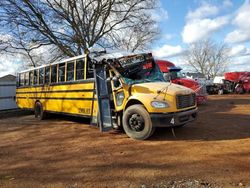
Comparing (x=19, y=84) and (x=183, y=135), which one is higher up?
(x=19, y=84)

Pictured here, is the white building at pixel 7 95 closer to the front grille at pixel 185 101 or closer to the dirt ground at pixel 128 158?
the dirt ground at pixel 128 158

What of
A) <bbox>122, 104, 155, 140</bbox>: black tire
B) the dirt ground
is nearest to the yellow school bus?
<bbox>122, 104, 155, 140</bbox>: black tire

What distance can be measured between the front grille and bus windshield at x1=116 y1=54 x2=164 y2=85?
1262 millimetres

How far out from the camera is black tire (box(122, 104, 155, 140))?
25.1 ft

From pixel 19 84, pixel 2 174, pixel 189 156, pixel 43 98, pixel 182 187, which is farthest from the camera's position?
pixel 19 84

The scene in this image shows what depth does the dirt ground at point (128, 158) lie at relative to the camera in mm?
5012

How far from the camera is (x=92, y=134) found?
29.8ft

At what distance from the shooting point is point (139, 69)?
9.13 m

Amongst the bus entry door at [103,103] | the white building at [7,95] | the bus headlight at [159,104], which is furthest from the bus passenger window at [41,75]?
the bus headlight at [159,104]

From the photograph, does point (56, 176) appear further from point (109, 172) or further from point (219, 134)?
point (219, 134)

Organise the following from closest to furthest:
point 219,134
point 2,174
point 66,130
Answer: point 2,174 < point 219,134 < point 66,130

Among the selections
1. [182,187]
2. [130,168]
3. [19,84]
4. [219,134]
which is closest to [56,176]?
[130,168]

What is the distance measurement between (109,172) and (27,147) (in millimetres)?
3352

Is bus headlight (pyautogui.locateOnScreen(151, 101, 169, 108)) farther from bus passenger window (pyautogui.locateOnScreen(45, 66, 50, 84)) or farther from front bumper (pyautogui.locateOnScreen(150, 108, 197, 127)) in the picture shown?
bus passenger window (pyautogui.locateOnScreen(45, 66, 50, 84))
